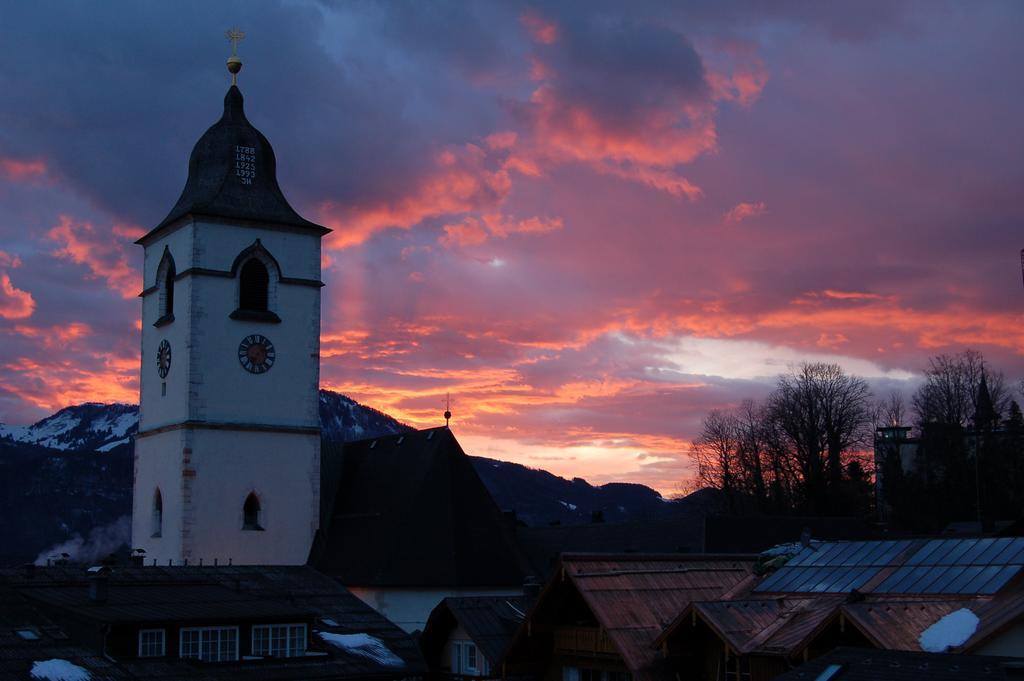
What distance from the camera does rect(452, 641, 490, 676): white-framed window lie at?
1703 inches

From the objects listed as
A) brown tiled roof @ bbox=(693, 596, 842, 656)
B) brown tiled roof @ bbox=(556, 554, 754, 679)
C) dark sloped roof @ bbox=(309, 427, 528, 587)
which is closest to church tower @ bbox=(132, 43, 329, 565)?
dark sloped roof @ bbox=(309, 427, 528, 587)

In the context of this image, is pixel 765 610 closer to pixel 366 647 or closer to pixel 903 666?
pixel 903 666

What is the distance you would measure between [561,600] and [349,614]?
22.5 ft

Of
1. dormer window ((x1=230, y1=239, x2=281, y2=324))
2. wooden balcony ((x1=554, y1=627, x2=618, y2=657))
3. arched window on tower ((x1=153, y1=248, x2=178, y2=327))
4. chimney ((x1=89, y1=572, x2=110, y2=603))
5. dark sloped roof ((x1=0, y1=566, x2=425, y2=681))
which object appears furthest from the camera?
arched window on tower ((x1=153, y1=248, x2=178, y2=327))

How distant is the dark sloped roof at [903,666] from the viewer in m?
26.3

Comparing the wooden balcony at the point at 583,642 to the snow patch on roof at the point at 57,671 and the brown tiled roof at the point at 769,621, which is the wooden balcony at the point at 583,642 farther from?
the snow patch on roof at the point at 57,671

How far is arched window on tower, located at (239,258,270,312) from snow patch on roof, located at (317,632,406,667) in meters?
20.4

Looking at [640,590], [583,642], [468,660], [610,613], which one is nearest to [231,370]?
[468,660]

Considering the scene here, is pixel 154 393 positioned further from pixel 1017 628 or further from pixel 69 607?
pixel 1017 628

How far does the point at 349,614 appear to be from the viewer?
140ft

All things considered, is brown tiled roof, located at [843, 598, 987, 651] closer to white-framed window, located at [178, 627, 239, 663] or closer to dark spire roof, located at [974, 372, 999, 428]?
white-framed window, located at [178, 627, 239, 663]

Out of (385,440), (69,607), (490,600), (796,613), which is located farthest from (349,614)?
(385,440)

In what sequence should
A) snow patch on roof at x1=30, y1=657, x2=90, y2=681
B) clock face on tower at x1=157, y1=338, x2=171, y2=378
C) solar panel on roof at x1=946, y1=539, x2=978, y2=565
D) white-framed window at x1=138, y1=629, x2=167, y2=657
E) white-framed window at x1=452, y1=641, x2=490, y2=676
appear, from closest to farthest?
Result: snow patch on roof at x1=30, y1=657, x2=90, y2=681 < white-framed window at x1=138, y1=629, x2=167, y2=657 < solar panel on roof at x1=946, y1=539, x2=978, y2=565 < white-framed window at x1=452, y1=641, x2=490, y2=676 < clock face on tower at x1=157, y1=338, x2=171, y2=378

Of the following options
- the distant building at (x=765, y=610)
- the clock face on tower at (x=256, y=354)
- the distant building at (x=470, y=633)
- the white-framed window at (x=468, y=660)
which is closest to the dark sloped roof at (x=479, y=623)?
the distant building at (x=470, y=633)
